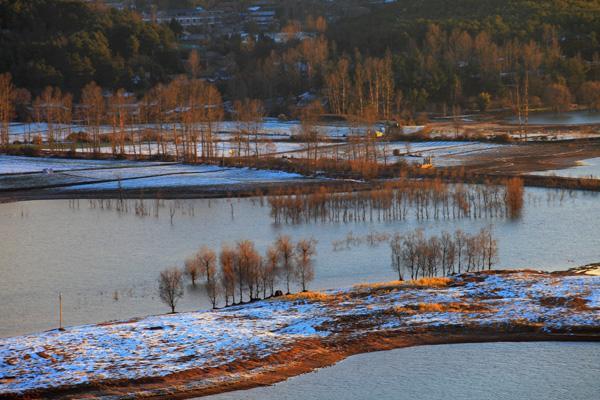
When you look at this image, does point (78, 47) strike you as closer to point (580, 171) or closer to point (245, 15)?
point (245, 15)

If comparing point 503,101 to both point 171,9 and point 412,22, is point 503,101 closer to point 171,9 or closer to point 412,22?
point 412,22

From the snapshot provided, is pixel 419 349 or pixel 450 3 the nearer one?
pixel 419 349

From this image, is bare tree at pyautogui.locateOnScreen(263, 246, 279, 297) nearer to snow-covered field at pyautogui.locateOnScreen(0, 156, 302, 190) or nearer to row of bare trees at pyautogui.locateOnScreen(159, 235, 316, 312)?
row of bare trees at pyautogui.locateOnScreen(159, 235, 316, 312)

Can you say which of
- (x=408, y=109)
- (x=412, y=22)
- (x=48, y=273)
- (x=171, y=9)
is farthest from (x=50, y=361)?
(x=171, y=9)

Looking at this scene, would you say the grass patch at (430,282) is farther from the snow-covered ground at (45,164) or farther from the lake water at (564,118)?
the lake water at (564,118)

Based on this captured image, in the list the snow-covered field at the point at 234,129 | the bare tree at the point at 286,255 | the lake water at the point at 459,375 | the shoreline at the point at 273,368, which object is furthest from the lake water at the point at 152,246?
the snow-covered field at the point at 234,129

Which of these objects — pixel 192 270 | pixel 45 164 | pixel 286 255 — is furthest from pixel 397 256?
pixel 45 164

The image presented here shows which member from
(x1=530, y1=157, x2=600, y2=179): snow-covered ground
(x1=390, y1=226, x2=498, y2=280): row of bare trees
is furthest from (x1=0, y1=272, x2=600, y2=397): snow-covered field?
(x1=530, y1=157, x2=600, y2=179): snow-covered ground
